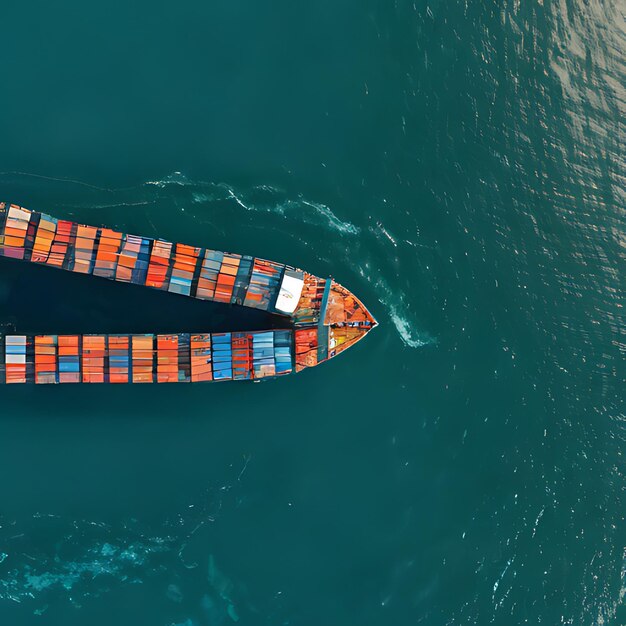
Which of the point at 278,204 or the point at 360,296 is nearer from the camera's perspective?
the point at 278,204

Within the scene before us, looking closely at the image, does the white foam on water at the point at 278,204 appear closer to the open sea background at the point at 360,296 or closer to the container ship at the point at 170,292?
the open sea background at the point at 360,296

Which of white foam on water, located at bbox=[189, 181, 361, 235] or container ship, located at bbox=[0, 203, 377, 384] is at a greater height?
white foam on water, located at bbox=[189, 181, 361, 235]

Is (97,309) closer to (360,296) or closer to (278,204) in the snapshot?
(278,204)

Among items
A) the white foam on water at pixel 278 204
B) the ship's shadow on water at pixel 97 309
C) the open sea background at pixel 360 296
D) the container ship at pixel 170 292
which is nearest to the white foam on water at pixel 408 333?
the open sea background at pixel 360 296

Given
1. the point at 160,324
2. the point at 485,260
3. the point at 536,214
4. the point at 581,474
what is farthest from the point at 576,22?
the point at 160,324

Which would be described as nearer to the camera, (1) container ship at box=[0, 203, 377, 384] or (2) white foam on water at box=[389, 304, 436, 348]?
(1) container ship at box=[0, 203, 377, 384]

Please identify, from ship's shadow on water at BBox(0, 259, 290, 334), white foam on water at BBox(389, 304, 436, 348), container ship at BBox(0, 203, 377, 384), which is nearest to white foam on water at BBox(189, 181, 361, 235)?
container ship at BBox(0, 203, 377, 384)

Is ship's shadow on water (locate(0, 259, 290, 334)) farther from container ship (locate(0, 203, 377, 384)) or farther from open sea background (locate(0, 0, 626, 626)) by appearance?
container ship (locate(0, 203, 377, 384))

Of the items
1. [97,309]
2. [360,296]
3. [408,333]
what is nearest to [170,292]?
[97,309]
